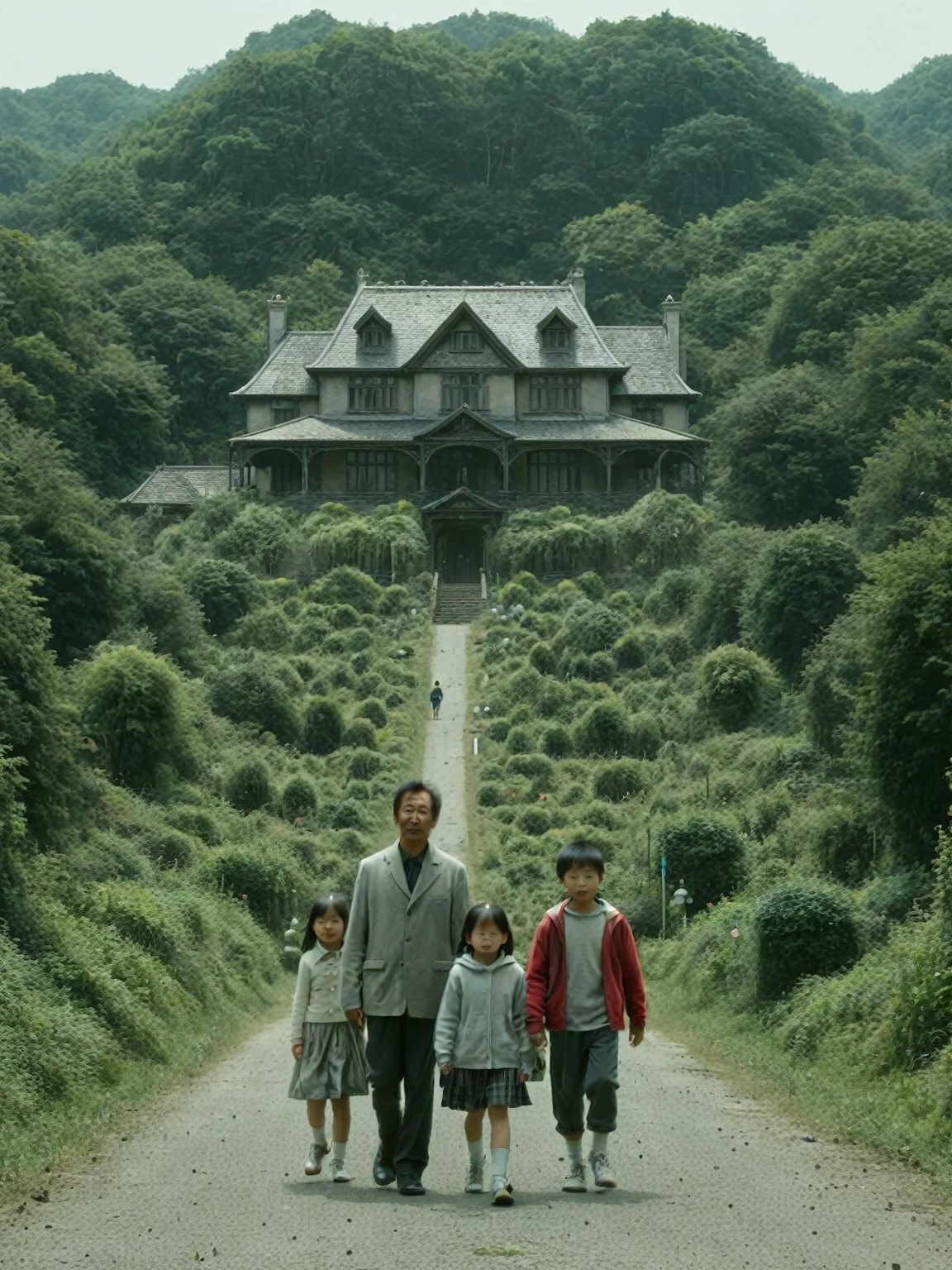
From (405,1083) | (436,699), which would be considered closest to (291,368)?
(436,699)

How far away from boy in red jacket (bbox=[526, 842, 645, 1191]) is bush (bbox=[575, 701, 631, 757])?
120 feet

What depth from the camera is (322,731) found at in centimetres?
5003

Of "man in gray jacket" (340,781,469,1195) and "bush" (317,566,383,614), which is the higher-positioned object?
"bush" (317,566,383,614)

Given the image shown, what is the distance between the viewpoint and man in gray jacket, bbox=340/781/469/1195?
12398mm

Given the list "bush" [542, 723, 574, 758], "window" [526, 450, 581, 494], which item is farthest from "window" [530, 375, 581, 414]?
"bush" [542, 723, 574, 758]

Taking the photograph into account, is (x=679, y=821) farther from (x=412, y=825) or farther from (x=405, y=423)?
(x=405, y=423)

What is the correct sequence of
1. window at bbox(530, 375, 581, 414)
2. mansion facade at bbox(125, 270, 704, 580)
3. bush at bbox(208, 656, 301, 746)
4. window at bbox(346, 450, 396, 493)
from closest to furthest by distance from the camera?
1. bush at bbox(208, 656, 301, 746)
2. mansion facade at bbox(125, 270, 704, 580)
3. window at bbox(346, 450, 396, 493)
4. window at bbox(530, 375, 581, 414)

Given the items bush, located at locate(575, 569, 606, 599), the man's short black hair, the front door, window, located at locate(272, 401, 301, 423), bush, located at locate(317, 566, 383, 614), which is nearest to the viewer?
the man's short black hair

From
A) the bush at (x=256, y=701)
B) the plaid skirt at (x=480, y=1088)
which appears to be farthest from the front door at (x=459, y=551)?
the plaid skirt at (x=480, y=1088)

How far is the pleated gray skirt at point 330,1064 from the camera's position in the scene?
1292cm

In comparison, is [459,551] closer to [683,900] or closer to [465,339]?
[465,339]

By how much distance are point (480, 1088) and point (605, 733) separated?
122 feet

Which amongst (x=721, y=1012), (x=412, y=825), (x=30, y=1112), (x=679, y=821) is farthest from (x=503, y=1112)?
(x=679, y=821)

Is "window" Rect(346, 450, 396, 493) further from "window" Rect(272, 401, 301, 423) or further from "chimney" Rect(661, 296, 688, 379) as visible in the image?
"chimney" Rect(661, 296, 688, 379)
